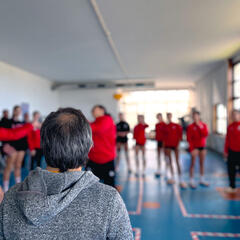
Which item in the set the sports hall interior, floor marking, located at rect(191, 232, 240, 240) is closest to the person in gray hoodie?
the sports hall interior

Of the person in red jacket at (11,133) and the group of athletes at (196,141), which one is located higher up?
the person in red jacket at (11,133)

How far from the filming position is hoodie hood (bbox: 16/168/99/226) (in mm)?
678

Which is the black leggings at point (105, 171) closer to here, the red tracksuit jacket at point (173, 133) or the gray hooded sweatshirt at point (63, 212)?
the red tracksuit jacket at point (173, 133)

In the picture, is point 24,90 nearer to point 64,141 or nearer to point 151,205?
point 151,205

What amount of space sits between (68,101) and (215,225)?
10690mm

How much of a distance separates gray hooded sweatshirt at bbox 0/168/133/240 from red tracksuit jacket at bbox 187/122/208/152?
4342 mm

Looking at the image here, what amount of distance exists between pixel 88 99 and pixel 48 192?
1211 centimetres

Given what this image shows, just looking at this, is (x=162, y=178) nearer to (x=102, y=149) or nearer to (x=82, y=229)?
(x=102, y=149)

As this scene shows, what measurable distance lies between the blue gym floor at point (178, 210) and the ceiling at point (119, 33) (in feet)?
9.51

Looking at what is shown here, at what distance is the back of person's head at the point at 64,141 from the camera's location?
2.56ft

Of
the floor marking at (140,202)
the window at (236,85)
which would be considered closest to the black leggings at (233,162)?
the floor marking at (140,202)

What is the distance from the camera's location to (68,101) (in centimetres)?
1274

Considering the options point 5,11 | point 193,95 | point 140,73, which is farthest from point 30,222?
point 193,95

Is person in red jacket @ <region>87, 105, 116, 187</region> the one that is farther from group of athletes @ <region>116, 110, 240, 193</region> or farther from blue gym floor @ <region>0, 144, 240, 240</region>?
group of athletes @ <region>116, 110, 240, 193</region>
